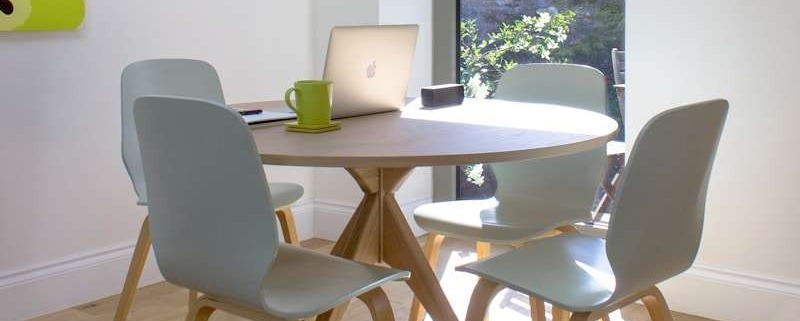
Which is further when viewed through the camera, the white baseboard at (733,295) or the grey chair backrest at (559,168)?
the white baseboard at (733,295)

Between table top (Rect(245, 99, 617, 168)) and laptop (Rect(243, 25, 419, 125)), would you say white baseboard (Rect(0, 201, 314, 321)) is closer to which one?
laptop (Rect(243, 25, 419, 125))

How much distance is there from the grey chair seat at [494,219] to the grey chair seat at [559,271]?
23 centimetres

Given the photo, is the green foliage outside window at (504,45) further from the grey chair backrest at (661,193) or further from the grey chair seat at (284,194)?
the grey chair backrest at (661,193)

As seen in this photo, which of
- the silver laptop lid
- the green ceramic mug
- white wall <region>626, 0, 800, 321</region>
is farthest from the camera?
white wall <region>626, 0, 800, 321</region>

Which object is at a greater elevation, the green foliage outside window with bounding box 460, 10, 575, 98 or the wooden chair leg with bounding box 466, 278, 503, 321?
the green foliage outside window with bounding box 460, 10, 575, 98

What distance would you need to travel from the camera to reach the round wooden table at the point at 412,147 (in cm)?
195

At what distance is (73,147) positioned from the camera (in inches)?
135

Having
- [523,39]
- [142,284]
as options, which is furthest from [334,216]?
[523,39]

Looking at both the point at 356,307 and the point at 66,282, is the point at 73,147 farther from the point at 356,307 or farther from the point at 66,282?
the point at 356,307

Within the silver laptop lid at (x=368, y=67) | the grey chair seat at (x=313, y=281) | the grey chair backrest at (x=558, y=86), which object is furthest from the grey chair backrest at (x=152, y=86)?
the grey chair backrest at (x=558, y=86)

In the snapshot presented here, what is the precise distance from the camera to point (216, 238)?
1.85m

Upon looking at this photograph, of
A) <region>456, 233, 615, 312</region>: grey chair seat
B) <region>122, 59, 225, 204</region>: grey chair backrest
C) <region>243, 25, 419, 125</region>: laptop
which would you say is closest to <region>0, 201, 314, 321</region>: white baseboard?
<region>122, 59, 225, 204</region>: grey chair backrest

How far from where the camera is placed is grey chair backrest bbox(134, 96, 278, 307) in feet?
5.74

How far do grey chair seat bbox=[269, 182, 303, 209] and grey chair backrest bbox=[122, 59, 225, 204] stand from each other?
33cm
